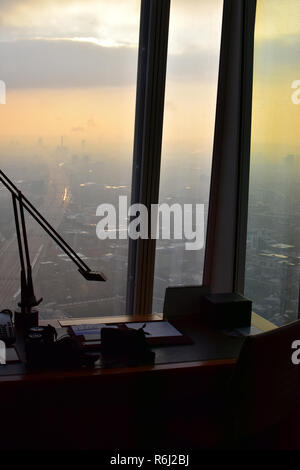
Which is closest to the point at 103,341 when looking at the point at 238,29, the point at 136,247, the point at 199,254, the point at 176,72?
the point at 136,247

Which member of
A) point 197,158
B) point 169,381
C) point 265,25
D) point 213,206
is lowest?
point 169,381

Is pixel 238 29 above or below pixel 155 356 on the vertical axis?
above

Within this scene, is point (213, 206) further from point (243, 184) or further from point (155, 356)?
point (155, 356)

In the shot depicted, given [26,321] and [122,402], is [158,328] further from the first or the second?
[26,321]

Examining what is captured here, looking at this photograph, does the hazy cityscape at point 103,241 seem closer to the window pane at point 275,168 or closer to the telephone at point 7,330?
the window pane at point 275,168

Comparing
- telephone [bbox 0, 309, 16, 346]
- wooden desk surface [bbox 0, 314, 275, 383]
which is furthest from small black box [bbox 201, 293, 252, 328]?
telephone [bbox 0, 309, 16, 346]

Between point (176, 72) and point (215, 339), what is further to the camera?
point (176, 72)
